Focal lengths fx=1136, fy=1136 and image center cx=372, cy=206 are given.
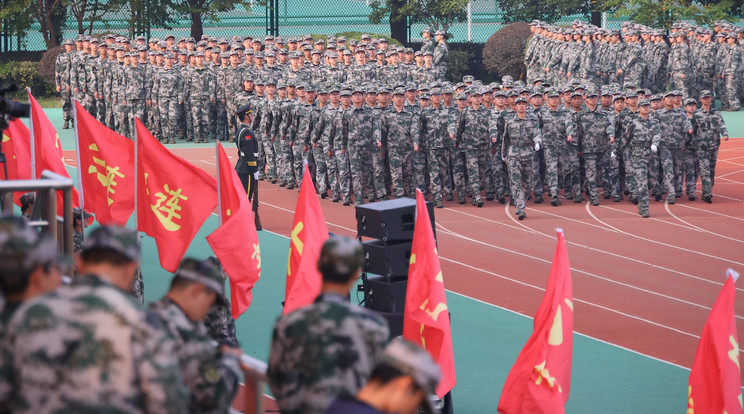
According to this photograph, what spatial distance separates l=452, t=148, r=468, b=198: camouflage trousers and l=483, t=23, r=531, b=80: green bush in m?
16.5

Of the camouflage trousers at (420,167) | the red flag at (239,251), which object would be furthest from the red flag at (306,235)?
the camouflage trousers at (420,167)

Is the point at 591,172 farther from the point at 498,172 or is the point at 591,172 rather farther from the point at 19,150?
the point at 19,150

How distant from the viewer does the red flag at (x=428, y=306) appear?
8250 mm

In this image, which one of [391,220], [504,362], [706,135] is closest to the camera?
[391,220]

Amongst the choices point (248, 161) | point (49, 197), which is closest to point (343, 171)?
point (248, 161)

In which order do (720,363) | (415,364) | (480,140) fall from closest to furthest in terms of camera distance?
(415,364), (720,363), (480,140)

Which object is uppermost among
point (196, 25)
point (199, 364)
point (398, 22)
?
point (398, 22)

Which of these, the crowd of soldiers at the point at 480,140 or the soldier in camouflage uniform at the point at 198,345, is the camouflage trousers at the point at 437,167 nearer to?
the crowd of soldiers at the point at 480,140

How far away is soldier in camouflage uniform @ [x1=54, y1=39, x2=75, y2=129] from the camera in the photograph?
2830 cm

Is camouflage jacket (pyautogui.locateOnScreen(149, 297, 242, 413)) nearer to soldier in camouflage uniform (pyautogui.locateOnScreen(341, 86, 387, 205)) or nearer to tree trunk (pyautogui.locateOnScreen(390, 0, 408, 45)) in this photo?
soldier in camouflage uniform (pyautogui.locateOnScreen(341, 86, 387, 205))

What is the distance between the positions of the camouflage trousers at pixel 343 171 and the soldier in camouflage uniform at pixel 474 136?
1854mm

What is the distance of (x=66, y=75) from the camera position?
28.4 meters

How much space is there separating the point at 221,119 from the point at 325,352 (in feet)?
75.0

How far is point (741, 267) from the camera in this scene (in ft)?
47.0
